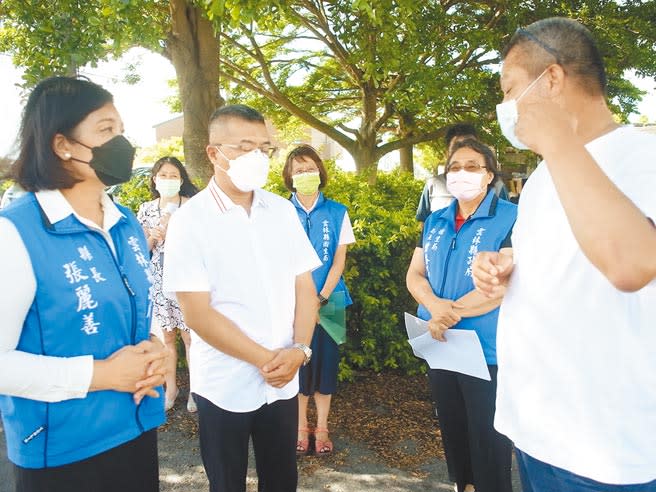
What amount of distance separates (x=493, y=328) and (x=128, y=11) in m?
4.05

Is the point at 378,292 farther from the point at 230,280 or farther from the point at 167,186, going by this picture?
the point at 230,280

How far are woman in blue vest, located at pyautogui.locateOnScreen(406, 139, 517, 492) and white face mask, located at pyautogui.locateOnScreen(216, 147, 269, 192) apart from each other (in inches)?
45.8

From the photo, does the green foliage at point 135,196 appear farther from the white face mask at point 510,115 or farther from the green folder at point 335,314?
the white face mask at point 510,115

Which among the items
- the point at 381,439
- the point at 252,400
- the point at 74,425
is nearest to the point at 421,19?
the point at 381,439

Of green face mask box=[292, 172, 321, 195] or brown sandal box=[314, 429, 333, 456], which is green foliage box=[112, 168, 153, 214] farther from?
brown sandal box=[314, 429, 333, 456]

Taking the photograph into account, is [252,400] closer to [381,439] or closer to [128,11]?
[381,439]

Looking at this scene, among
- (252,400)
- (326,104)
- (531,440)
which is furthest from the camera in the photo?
(326,104)

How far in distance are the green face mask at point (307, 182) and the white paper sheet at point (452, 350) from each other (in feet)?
4.86

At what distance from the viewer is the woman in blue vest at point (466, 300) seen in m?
2.82

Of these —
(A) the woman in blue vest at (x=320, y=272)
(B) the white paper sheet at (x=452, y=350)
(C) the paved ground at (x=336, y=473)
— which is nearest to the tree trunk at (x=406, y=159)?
(A) the woman in blue vest at (x=320, y=272)

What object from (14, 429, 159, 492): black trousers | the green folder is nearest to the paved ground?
the green folder

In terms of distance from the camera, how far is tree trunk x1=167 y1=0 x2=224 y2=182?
7.55 m

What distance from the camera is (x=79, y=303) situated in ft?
5.69

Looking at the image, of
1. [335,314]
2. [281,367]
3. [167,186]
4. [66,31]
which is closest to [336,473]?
[335,314]
